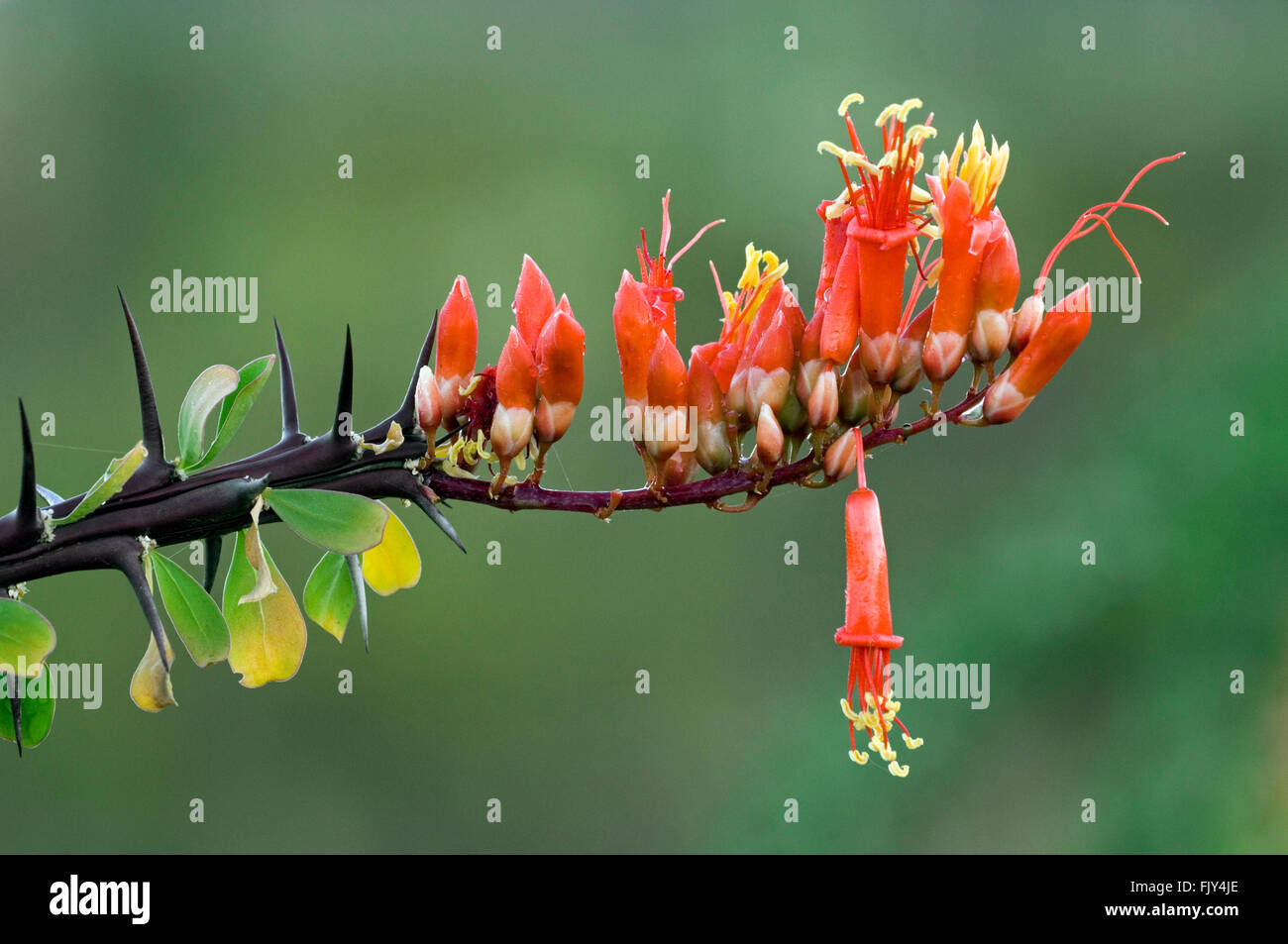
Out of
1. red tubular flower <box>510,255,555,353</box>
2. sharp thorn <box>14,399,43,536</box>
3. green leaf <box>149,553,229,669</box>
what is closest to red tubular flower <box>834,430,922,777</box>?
red tubular flower <box>510,255,555,353</box>

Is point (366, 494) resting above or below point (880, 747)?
above

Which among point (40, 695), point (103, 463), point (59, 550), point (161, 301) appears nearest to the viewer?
point (59, 550)

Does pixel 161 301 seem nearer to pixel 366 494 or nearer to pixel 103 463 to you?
pixel 103 463

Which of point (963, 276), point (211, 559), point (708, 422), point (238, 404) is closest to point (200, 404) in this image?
point (238, 404)

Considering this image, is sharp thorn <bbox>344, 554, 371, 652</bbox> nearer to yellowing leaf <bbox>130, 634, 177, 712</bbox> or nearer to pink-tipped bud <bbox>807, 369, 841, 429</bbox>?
yellowing leaf <bbox>130, 634, 177, 712</bbox>

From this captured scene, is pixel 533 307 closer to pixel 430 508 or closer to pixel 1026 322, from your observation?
pixel 430 508

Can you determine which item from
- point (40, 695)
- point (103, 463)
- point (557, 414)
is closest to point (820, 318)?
point (557, 414)

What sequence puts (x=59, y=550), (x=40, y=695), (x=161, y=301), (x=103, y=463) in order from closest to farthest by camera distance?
(x=59, y=550), (x=40, y=695), (x=161, y=301), (x=103, y=463)

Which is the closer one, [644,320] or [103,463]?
[644,320]
